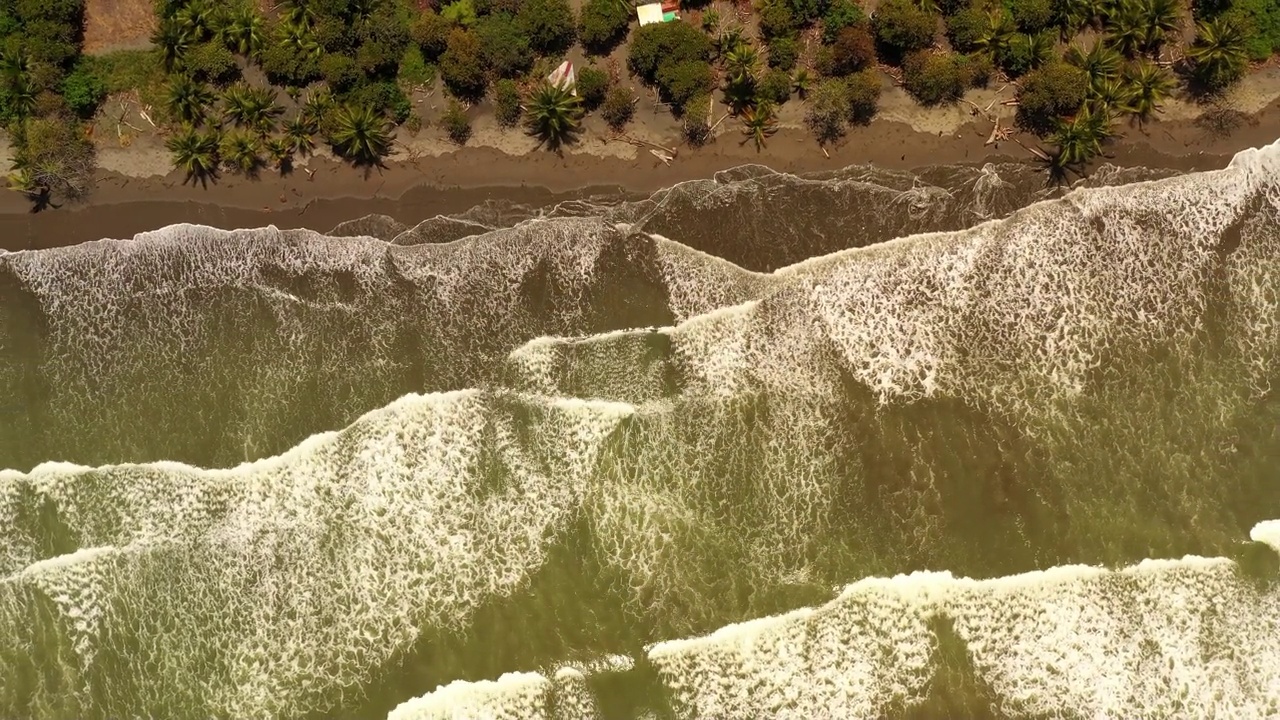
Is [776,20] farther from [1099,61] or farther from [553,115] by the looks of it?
[1099,61]

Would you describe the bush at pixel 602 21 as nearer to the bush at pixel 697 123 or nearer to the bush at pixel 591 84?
the bush at pixel 591 84

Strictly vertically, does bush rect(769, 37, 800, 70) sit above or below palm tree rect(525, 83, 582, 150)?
above

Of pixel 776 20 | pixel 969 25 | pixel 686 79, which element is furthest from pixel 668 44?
pixel 969 25

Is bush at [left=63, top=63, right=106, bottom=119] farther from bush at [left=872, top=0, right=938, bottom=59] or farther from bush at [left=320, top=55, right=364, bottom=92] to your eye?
bush at [left=872, top=0, right=938, bottom=59]

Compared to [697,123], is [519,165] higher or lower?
lower

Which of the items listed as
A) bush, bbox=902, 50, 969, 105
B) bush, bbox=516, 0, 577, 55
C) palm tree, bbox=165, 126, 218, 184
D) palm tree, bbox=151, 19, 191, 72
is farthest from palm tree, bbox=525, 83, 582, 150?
palm tree, bbox=151, 19, 191, 72

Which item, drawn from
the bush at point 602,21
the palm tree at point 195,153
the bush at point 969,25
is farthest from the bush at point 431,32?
the bush at point 969,25
